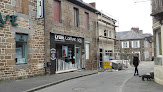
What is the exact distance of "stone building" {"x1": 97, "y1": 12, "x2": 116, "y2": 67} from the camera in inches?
871

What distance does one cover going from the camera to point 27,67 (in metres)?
11.8

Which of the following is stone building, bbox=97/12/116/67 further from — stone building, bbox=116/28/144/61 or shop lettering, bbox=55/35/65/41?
stone building, bbox=116/28/144/61

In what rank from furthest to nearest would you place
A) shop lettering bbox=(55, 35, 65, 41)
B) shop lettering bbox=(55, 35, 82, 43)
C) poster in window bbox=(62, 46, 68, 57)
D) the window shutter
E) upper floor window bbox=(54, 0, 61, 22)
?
poster in window bbox=(62, 46, 68, 57)
upper floor window bbox=(54, 0, 61, 22)
shop lettering bbox=(55, 35, 82, 43)
shop lettering bbox=(55, 35, 65, 41)
the window shutter

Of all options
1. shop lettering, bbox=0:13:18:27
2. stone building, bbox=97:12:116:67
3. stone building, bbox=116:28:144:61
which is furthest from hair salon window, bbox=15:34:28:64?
stone building, bbox=116:28:144:61

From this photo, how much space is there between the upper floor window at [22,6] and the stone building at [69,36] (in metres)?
1.89

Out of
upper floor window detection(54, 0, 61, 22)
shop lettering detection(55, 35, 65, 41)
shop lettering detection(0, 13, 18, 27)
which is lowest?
shop lettering detection(55, 35, 65, 41)

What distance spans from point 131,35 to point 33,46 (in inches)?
1562

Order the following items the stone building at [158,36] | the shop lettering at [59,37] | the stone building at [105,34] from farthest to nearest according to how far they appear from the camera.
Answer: the stone building at [105,34] < the shop lettering at [59,37] < the stone building at [158,36]

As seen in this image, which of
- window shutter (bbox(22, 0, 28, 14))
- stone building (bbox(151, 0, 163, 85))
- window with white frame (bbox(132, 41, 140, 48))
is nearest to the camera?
stone building (bbox(151, 0, 163, 85))

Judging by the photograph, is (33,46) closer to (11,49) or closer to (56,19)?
(11,49)

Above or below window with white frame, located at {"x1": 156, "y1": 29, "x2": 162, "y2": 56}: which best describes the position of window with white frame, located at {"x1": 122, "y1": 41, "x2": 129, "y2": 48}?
above

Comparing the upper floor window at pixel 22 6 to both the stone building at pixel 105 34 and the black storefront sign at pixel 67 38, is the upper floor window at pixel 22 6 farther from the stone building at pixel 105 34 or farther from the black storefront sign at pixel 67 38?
the stone building at pixel 105 34

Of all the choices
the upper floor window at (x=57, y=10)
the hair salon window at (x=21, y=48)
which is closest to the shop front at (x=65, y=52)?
the upper floor window at (x=57, y=10)

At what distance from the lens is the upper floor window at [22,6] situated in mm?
11445
